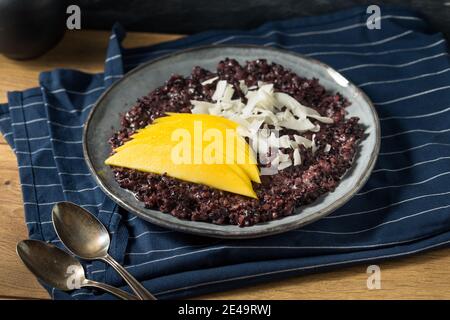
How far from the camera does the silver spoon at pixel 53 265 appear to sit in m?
1.46

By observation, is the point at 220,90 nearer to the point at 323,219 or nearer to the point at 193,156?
the point at 193,156

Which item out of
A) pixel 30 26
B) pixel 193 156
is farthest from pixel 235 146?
pixel 30 26

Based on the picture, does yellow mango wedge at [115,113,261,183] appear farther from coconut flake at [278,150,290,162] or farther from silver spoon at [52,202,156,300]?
silver spoon at [52,202,156,300]

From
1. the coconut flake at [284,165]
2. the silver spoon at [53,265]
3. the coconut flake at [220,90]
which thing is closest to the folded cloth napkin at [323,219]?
the silver spoon at [53,265]

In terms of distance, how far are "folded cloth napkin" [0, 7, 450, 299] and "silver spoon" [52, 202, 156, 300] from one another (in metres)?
0.03

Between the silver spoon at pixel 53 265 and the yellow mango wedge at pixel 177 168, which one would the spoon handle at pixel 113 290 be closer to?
the silver spoon at pixel 53 265

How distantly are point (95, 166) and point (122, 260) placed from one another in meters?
0.25

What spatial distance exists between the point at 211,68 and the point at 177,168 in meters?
0.50

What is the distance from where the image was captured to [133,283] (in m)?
1.43

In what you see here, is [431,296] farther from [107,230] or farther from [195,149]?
[107,230]

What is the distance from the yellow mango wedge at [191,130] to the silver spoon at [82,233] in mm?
191

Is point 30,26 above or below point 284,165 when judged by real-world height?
above

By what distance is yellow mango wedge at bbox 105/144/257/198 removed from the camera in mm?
1562

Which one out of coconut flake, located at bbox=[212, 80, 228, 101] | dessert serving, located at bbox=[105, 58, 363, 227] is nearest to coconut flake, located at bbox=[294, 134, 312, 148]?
dessert serving, located at bbox=[105, 58, 363, 227]
